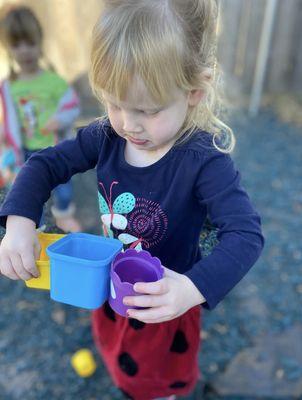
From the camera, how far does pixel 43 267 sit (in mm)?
1245

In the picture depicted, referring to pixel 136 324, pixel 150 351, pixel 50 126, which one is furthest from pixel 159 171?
pixel 50 126

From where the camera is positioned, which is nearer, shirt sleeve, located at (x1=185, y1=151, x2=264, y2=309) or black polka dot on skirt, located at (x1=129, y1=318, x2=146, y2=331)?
shirt sleeve, located at (x1=185, y1=151, x2=264, y2=309)

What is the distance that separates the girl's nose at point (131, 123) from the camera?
1241 mm

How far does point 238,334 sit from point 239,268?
1611mm

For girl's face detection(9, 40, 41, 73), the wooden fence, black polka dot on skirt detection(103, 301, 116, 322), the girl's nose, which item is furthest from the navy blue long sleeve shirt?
the wooden fence

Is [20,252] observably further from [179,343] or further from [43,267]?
[179,343]

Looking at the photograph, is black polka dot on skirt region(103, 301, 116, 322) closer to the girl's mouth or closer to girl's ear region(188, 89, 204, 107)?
the girl's mouth

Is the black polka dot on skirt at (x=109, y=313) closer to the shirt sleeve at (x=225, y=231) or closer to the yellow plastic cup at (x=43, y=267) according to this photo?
the yellow plastic cup at (x=43, y=267)

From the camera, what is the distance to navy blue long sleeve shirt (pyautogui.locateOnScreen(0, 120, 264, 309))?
1171 mm

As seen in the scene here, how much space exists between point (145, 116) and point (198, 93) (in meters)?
0.19

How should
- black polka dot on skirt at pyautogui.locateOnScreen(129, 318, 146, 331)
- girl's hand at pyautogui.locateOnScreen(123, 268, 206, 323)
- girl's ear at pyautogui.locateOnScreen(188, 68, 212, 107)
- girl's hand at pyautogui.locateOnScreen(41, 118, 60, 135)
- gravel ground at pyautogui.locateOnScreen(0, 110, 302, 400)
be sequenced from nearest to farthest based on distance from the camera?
1. girl's hand at pyautogui.locateOnScreen(123, 268, 206, 323)
2. girl's ear at pyautogui.locateOnScreen(188, 68, 212, 107)
3. black polka dot on skirt at pyautogui.locateOnScreen(129, 318, 146, 331)
4. gravel ground at pyautogui.locateOnScreen(0, 110, 302, 400)
5. girl's hand at pyautogui.locateOnScreen(41, 118, 60, 135)

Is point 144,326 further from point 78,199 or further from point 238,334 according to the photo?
point 78,199

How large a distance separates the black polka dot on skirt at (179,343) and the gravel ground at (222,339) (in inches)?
25.0

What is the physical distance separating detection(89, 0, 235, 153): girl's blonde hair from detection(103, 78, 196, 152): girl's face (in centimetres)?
2
